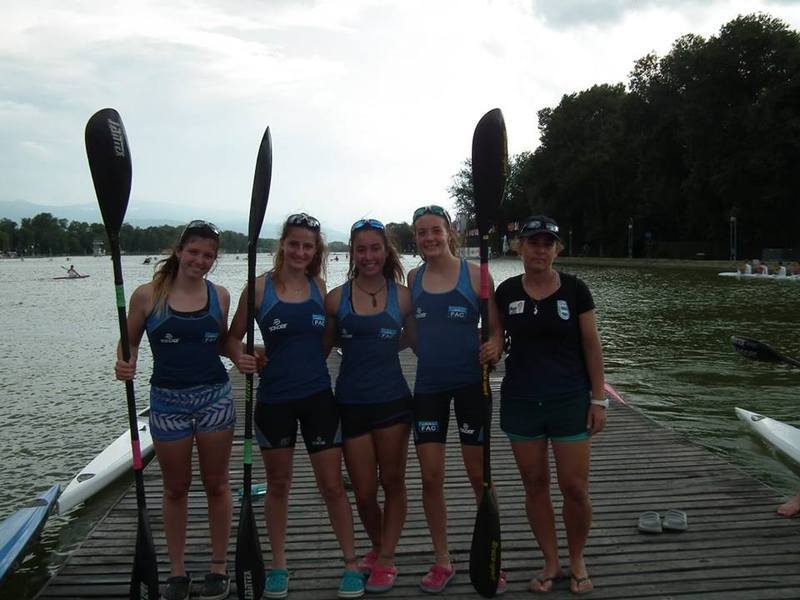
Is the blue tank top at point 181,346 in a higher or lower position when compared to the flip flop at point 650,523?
higher

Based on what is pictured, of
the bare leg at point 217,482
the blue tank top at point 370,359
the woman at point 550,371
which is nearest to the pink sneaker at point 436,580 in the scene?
the woman at point 550,371

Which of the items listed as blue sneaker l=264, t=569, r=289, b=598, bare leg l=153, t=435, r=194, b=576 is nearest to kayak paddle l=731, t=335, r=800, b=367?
blue sneaker l=264, t=569, r=289, b=598

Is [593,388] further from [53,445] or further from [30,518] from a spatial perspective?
[53,445]

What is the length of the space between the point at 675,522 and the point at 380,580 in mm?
2182

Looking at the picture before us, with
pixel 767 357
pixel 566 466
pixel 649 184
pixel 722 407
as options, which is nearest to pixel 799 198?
pixel 649 184

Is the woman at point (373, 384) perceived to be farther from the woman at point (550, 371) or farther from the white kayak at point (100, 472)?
the white kayak at point (100, 472)

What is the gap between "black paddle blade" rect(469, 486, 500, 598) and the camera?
3.75 m

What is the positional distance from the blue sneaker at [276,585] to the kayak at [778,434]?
5.97 metres

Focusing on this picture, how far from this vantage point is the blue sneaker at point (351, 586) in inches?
150

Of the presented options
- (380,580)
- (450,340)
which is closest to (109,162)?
(450,340)

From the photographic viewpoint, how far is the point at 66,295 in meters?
42.6

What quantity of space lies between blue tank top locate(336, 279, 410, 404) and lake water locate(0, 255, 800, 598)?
3.66 feet

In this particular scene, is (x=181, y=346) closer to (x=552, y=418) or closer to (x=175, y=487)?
(x=175, y=487)

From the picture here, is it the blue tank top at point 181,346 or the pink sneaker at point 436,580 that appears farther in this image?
the pink sneaker at point 436,580
